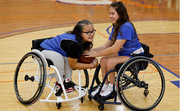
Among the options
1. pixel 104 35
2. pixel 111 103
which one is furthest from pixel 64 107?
pixel 104 35

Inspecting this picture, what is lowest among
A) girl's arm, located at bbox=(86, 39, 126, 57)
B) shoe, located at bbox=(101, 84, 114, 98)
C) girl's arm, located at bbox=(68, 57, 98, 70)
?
shoe, located at bbox=(101, 84, 114, 98)

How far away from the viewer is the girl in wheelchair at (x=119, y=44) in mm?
2814

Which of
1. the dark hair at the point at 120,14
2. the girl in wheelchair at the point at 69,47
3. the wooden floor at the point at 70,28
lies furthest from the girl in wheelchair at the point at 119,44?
the wooden floor at the point at 70,28

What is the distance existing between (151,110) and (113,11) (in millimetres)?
1039

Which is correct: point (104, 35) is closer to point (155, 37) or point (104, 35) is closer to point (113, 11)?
point (155, 37)

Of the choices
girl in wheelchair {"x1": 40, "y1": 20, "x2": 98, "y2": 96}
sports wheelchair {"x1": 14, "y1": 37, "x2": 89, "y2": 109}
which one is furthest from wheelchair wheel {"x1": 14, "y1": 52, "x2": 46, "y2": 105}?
girl in wheelchair {"x1": 40, "y1": 20, "x2": 98, "y2": 96}

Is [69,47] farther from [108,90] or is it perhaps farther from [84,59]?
[108,90]

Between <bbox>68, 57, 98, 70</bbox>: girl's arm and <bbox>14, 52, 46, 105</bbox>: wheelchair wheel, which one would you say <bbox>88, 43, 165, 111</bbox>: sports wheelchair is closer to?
<bbox>68, 57, 98, 70</bbox>: girl's arm

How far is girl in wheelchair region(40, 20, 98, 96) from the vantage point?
9.11 feet

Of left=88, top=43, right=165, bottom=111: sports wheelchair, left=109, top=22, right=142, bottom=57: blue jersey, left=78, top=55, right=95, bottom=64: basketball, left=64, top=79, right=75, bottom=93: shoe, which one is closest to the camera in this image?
left=88, top=43, right=165, bottom=111: sports wheelchair

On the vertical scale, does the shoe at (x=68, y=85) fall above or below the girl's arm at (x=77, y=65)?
below

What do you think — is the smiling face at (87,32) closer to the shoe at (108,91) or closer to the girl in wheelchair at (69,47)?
the girl in wheelchair at (69,47)

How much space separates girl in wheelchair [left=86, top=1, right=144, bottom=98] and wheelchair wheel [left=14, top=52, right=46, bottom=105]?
493mm

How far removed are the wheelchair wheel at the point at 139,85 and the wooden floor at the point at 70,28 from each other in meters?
0.14
